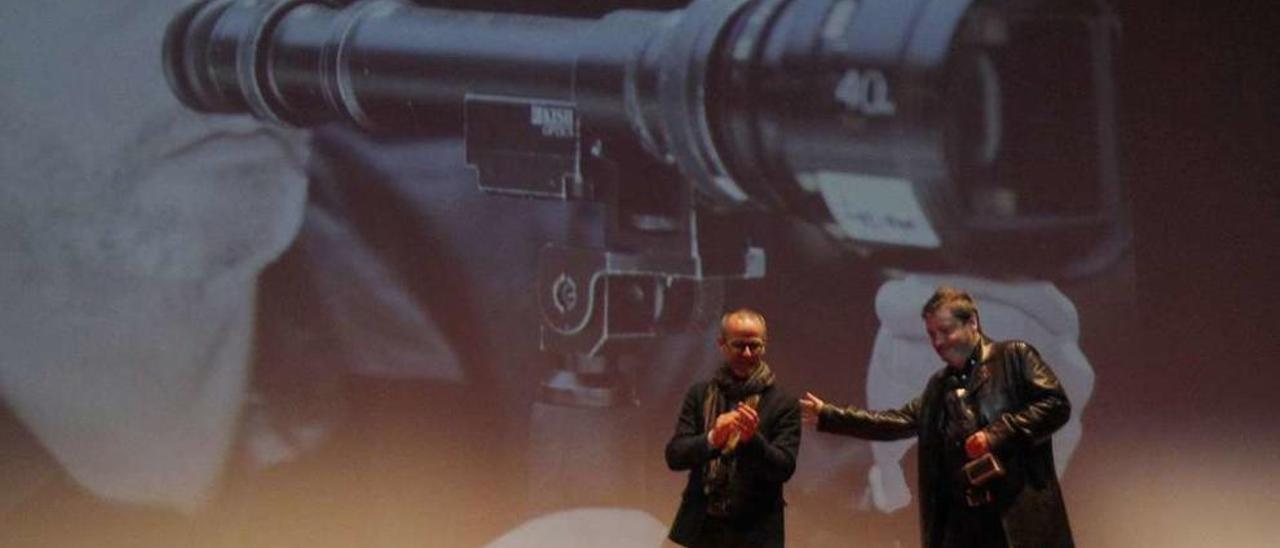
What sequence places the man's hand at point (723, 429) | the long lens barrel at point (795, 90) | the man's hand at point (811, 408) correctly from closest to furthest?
the man's hand at point (723, 429) < the man's hand at point (811, 408) < the long lens barrel at point (795, 90)

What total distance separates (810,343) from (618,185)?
22.8 inches

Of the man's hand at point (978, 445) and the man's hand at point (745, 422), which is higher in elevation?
the man's hand at point (745, 422)

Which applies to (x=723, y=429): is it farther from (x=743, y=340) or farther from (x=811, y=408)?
(x=811, y=408)

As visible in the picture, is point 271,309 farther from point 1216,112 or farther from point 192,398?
point 1216,112

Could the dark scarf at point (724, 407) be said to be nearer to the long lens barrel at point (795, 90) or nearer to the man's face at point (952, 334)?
the man's face at point (952, 334)

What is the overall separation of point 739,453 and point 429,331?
1.43m

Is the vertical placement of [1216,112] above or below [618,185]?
above

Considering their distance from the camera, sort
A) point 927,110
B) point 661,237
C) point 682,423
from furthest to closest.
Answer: point 661,237 → point 927,110 → point 682,423

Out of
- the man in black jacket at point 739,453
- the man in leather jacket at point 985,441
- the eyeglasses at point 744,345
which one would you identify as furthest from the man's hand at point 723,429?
the man in leather jacket at point 985,441

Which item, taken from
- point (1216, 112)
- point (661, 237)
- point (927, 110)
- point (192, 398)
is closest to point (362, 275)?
point (192, 398)

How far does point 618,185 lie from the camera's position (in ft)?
10.9

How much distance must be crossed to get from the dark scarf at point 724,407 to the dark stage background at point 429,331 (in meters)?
1.18

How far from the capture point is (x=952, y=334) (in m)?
2.17

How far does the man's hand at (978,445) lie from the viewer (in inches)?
83.5
